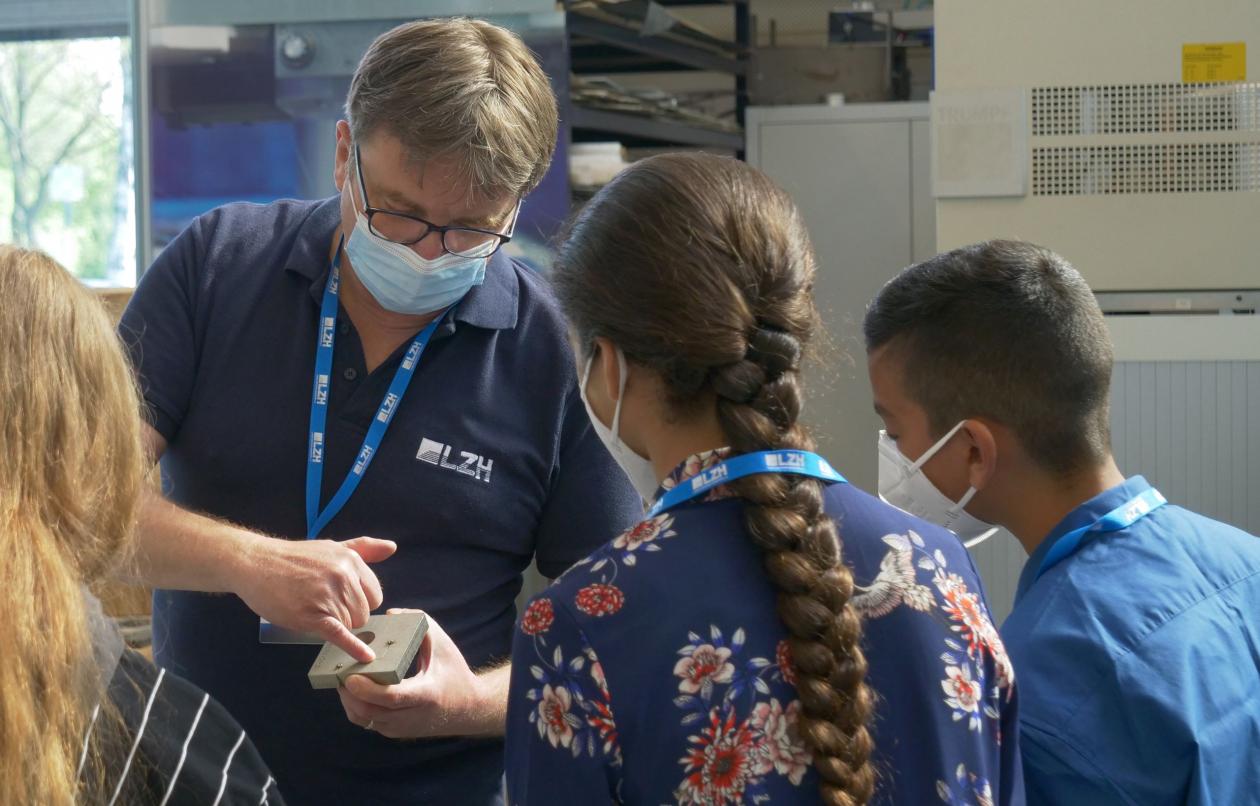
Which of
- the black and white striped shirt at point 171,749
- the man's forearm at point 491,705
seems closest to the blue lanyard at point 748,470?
the black and white striped shirt at point 171,749

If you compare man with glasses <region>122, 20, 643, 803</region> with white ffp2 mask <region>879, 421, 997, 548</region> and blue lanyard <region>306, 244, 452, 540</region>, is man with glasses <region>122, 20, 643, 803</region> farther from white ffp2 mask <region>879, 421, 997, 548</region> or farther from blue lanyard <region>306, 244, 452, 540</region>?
white ffp2 mask <region>879, 421, 997, 548</region>

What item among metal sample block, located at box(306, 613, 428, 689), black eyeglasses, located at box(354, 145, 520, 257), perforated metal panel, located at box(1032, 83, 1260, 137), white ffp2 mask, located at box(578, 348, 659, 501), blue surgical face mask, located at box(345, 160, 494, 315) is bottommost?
metal sample block, located at box(306, 613, 428, 689)

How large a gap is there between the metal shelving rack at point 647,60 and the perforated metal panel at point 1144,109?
4.04ft

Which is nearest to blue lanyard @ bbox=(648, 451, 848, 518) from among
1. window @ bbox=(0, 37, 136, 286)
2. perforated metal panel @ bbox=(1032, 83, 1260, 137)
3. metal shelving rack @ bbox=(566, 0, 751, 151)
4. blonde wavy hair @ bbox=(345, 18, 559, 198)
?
blonde wavy hair @ bbox=(345, 18, 559, 198)

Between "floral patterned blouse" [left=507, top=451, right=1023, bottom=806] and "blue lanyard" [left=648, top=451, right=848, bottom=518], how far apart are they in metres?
0.01

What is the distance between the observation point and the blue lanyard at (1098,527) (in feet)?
3.99

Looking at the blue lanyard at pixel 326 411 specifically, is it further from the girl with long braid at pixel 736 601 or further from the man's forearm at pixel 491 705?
the girl with long braid at pixel 736 601

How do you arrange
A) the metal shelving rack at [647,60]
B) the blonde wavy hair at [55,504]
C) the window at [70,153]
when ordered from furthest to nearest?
the window at [70,153], the metal shelving rack at [647,60], the blonde wavy hair at [55,504]

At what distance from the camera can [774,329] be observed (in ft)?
3.07

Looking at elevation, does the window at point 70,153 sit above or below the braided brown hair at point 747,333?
above

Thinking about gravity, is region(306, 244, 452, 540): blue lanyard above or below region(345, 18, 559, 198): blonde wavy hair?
below

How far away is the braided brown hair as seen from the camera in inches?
33.1

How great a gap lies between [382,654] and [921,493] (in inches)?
24.7

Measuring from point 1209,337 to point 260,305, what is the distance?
160 centimetres
